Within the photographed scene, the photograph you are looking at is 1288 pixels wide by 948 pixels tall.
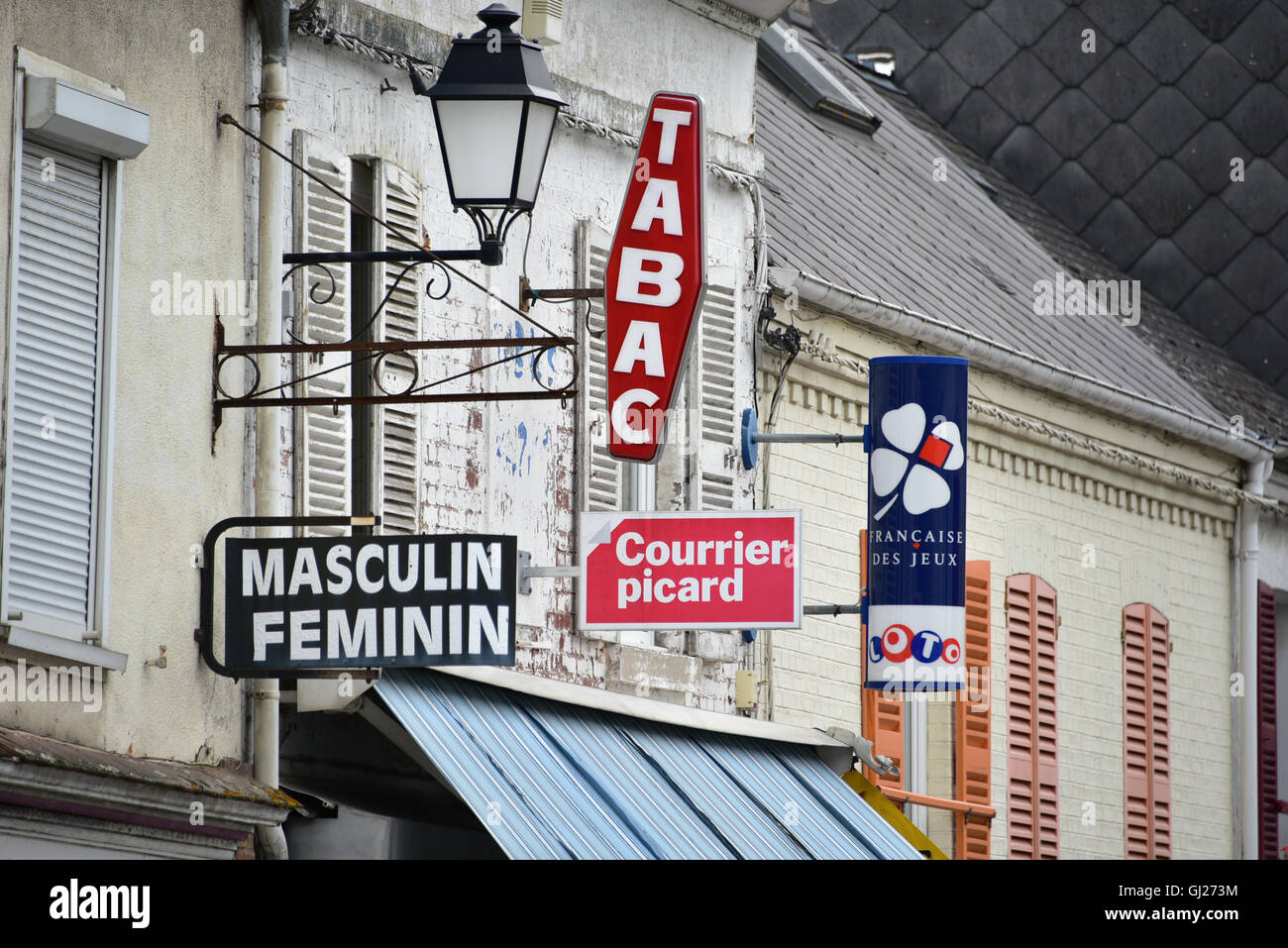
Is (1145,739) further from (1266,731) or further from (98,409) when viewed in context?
(98,409)

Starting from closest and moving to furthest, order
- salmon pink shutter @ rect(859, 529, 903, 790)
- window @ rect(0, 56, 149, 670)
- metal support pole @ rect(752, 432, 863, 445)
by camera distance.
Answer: window @ rect(0, 56, 149, 670) → metal support pole @ rect(752, 432, 863, 445) → salmon pink shutter @ rect(859, 529, 903, 790)

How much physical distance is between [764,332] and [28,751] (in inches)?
242

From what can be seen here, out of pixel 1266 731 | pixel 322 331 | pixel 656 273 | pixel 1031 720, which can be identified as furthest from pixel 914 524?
pixel 1266 731

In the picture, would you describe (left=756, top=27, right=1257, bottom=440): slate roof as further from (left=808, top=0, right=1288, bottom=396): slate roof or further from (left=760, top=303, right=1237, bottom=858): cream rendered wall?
(left=808, top=0, right=1288, bottom=396): slate roof

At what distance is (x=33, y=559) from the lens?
9148 mm

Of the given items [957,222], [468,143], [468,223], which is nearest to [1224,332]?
[957,222]

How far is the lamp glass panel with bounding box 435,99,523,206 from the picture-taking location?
9.45m

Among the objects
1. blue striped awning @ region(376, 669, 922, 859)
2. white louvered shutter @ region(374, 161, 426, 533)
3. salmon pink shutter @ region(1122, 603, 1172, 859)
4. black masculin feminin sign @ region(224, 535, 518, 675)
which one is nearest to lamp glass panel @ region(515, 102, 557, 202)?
black masculin feminin sign @ region(224, 535, 518, 675)

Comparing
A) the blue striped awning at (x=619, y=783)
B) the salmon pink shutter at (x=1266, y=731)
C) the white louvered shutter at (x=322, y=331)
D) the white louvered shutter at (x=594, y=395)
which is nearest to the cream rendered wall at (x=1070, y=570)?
the salmon pink shutter at (x=1266, y=731)

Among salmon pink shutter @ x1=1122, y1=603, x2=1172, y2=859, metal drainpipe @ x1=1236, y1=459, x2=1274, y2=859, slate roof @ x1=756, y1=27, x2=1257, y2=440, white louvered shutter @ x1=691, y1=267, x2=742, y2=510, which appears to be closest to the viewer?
white louvered shutter @ x1=691, y1=267, x2=742, y2=510

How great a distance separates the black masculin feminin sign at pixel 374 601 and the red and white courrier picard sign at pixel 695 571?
158 cm

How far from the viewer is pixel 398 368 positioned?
1160 cm

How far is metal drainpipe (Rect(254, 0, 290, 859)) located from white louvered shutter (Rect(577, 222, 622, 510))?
2.26m
